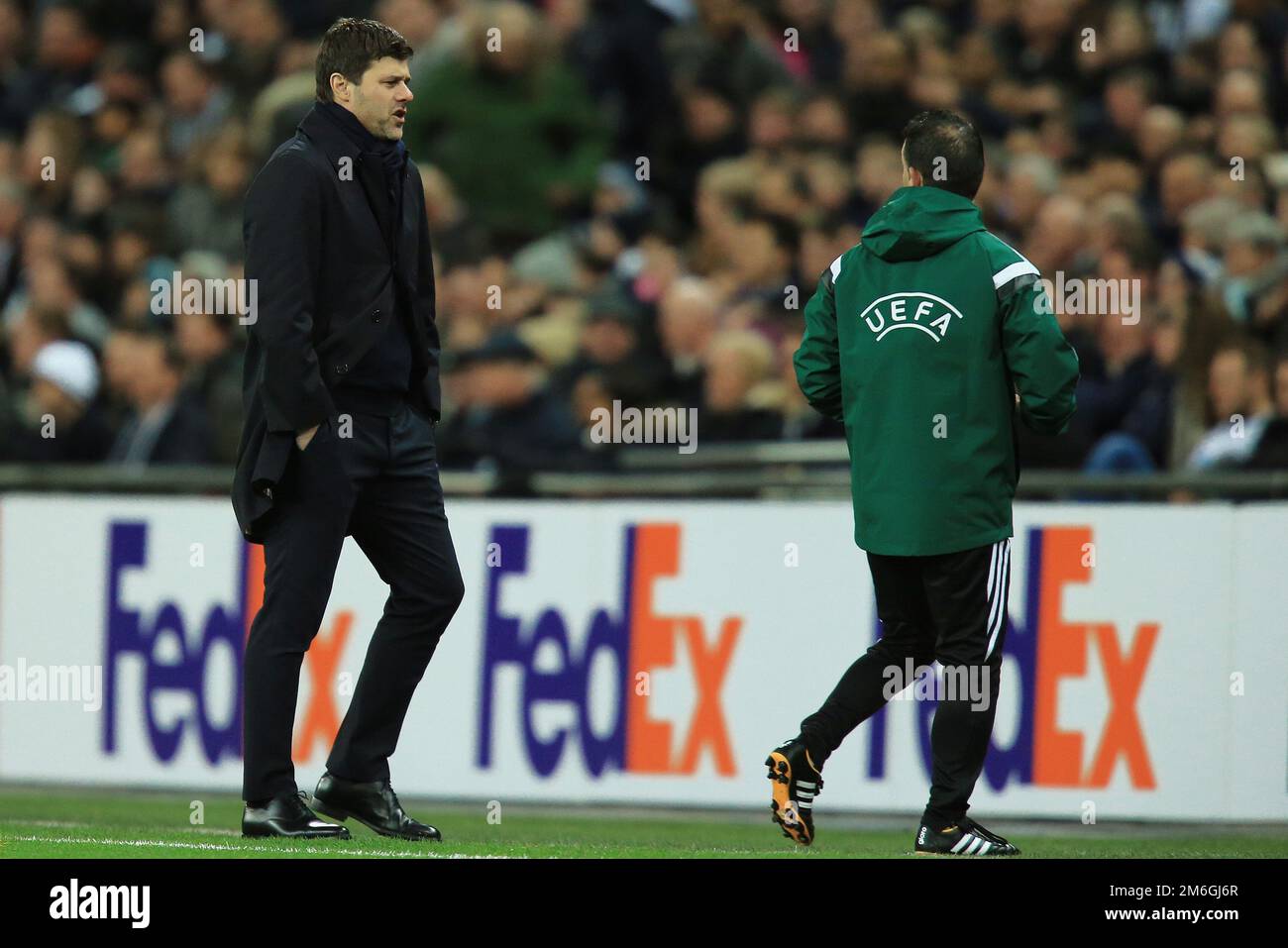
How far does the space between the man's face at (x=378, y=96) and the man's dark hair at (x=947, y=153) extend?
5.29 ft

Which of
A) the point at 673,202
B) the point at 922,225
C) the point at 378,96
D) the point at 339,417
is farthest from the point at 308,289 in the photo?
the point at 673,202

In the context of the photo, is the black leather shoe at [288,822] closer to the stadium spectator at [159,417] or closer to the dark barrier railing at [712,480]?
the dark barrier railing at [712,480]

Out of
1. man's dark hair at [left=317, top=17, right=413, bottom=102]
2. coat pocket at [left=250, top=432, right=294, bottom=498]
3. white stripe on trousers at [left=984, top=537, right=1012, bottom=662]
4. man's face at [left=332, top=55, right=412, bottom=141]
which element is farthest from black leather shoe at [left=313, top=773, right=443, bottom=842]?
man's dark hair at [left=317, top=17, right=413, bottom=102]

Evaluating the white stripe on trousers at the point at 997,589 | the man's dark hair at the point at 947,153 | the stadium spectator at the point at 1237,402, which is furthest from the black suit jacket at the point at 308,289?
the stadium spectator at the point at 1237,402

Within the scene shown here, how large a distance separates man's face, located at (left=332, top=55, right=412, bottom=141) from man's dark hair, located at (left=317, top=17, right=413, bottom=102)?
0.07ft

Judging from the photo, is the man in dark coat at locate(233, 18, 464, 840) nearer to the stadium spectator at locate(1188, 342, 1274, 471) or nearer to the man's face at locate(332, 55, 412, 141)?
the man's face at locate(332, 55, 412, 141)

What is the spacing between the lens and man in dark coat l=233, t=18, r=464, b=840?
7125mm

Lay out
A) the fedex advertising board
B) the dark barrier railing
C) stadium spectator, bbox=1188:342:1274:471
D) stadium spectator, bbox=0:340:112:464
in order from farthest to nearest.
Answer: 1. stadium spectator, bbox=0:340:112:464
2. stadium spectator, bbox=1188:342:1274:471
3. the dark barrier railing
4. the fedex advertising board

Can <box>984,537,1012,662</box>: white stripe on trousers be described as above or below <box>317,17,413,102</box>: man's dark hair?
below

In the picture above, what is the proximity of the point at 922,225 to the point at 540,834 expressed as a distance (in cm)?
311

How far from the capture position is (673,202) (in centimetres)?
1459

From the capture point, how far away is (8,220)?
51.9 ft

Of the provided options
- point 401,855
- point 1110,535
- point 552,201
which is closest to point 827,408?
point 401,855
